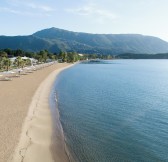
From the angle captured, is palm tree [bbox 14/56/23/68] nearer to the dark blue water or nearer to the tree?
the tree

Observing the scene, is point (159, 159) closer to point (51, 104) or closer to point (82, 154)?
point (82, 154)

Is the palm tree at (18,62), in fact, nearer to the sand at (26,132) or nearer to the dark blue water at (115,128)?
the dark blue water at (115,128)

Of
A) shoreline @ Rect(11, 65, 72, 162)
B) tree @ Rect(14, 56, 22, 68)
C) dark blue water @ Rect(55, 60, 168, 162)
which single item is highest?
tree @ Rect(14, 56, 22, 68)

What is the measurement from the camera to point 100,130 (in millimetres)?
30594

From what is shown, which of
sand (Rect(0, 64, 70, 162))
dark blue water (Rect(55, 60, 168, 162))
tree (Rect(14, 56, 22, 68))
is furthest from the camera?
tree (Rect(14, 56, 22, 68))

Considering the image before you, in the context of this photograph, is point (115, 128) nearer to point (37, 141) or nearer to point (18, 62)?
point (37, 141)

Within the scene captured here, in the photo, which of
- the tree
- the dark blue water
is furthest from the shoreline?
the tree

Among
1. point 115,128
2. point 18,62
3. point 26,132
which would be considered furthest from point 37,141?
point 18,62

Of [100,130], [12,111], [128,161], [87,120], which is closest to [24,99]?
[12,111]

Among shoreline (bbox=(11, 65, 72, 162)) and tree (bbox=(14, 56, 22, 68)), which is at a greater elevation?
tree (bbox=(14, 56, 22, 68))

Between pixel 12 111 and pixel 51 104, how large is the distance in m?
9.89

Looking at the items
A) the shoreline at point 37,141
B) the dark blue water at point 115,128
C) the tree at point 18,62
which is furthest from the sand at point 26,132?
the tree at point 18,62

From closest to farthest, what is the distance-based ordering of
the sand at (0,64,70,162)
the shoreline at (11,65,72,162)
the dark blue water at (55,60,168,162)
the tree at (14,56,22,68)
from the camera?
the shoreline at (11,65,72,162), the sand at (0,64,70,162), the dark blue water at (55,60,168,162), the tree at (14,56,22,68)

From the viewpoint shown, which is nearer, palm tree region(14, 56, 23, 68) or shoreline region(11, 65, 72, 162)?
shoreline region(11, 65, 72, 162)
